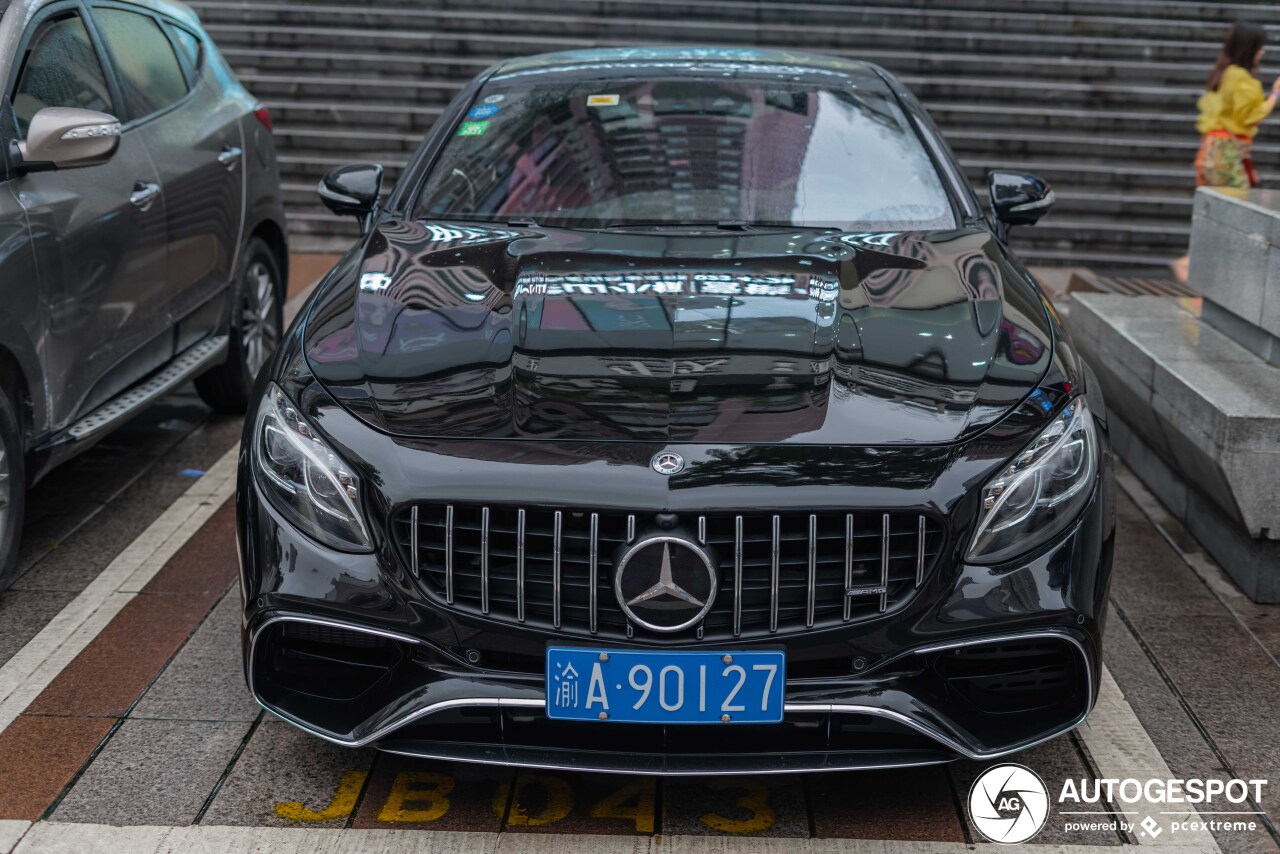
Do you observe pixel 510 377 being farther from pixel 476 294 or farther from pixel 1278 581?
pixel 1278 581

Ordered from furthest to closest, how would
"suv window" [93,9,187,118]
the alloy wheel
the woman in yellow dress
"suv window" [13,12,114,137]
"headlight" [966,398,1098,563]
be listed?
the woman in yellow dress
the alloy wheel
"suv window" [93,9,187,118]
"suv window" [13,12,114,137]
"headlight" [966,398,1098,563]

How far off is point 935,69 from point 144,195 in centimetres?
832

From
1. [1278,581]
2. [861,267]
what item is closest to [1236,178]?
[1278,581]

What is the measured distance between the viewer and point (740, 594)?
265cm

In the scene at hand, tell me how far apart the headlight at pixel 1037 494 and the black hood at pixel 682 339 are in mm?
117

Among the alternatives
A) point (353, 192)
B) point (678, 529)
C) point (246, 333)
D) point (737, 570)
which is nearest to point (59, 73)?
point (353, 192)

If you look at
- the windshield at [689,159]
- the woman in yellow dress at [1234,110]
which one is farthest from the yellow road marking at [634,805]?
the woman in yellow dress at [1234,110]

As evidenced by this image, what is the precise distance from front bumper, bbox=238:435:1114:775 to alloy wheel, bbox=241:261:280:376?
3099mm

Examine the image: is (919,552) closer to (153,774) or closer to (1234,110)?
(153,774)

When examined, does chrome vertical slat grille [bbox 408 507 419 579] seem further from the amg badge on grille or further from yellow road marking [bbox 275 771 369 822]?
yellow road marking [bbox 275 771 369 822]

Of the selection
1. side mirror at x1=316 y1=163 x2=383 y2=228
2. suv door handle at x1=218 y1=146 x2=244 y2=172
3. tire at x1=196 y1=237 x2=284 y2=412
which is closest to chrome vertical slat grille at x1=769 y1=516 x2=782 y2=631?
side mirror at x1=316 y1=163 x2=383 y2=228

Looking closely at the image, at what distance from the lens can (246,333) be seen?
19.0ft

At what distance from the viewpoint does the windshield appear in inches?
154

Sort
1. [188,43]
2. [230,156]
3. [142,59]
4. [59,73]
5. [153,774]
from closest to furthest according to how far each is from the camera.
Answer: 1. [153,774]
2. [59,73]
3. [142,59]
4. [230,156]
5. [188,43]
